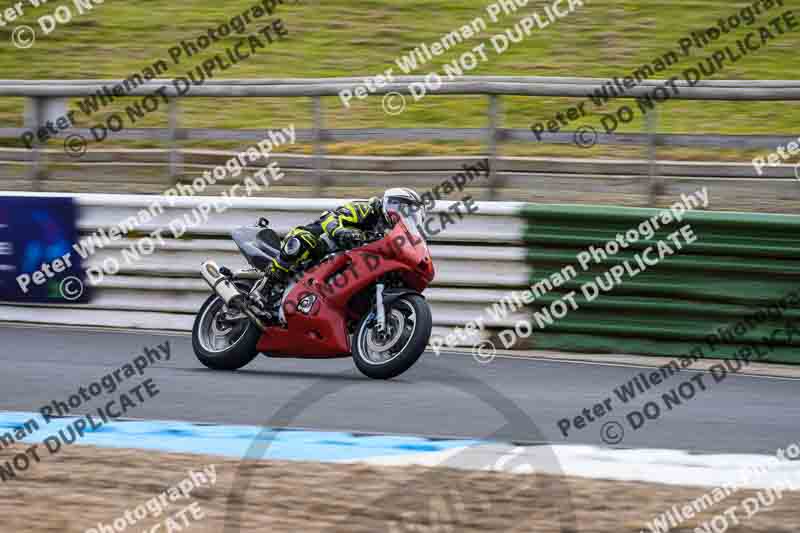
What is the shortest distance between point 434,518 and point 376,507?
292 millimetres

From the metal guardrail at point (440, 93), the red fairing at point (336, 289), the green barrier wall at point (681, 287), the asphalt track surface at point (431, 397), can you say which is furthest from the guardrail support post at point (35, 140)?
the green barrier wall at point (681, 287)

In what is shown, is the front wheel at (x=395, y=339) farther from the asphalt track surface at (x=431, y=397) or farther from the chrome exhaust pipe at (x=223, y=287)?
the chrome exhaust pipe at (x=223, y=287)

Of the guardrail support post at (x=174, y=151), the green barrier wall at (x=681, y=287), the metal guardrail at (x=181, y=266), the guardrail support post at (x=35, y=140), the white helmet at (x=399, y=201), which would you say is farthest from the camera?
the guardrail support post at (x=35, y=140)

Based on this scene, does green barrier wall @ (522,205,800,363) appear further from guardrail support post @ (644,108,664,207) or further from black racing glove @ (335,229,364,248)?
black racing glove @ (335,229,364,248)

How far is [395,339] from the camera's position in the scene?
8.77m

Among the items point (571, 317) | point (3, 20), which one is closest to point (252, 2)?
point (3, 20)

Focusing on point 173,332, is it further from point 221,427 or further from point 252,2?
point 252,2

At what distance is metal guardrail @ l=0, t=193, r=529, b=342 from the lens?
1070cm

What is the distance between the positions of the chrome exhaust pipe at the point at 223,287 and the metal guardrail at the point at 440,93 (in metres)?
Result: 2.11

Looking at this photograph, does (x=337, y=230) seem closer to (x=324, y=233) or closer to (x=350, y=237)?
(x=350, y=237)

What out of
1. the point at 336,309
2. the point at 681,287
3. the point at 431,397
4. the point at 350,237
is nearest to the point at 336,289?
the point at 336,309

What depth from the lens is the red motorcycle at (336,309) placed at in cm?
880

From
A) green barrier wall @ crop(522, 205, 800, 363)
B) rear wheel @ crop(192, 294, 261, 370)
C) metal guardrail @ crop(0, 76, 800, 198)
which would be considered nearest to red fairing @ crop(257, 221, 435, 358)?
rear wheel @ crop(192, 294, 261, 370)

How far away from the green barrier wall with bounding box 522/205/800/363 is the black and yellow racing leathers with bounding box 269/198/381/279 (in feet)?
6.24
